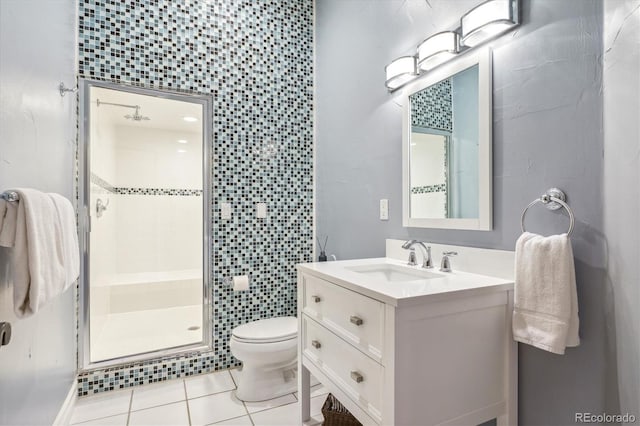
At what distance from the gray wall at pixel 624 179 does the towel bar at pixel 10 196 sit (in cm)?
170

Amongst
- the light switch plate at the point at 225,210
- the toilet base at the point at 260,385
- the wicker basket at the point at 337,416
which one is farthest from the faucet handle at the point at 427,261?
the light switch plate at the point at 225,210

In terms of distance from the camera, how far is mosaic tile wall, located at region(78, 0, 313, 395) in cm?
226

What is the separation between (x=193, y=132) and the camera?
13.3ft

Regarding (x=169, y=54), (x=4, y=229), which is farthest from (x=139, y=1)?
(x=4, y=229)

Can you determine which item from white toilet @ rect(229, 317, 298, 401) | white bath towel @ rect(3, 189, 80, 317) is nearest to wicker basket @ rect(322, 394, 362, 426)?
white toilet @ rect(229, 317, 298, 401)

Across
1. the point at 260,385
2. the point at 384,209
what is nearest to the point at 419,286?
the point at 384,209

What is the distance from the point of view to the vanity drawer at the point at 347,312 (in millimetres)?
1168

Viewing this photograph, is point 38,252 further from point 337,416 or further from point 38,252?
point 337,416

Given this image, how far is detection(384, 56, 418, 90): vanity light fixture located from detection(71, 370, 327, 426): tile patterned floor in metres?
1.85

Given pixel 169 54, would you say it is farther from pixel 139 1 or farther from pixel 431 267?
pixel 431 267

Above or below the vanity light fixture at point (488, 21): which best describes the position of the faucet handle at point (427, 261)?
below

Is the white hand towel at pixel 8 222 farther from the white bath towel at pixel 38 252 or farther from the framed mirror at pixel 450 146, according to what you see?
the framed mirror at pixel 450 146

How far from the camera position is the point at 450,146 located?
1602mm

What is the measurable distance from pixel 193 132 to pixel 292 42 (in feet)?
→ 6.00
